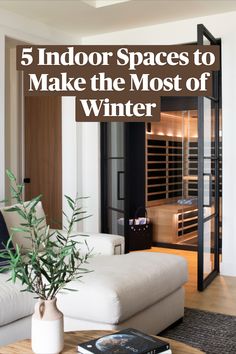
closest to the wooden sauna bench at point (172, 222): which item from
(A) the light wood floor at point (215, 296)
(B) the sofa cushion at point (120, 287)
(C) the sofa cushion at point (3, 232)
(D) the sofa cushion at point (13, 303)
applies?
(A) the light wood floor at point (215, 296)

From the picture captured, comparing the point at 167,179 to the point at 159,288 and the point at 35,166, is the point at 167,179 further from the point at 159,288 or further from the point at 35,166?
the point at 159,288

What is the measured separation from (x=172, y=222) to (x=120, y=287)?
3646 mm

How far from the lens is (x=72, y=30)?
5.07 meters

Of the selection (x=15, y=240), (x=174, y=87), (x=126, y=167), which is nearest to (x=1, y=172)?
(x=15, y=240)

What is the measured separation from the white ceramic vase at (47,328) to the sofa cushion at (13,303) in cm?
88

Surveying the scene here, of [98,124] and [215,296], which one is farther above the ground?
[98,124]

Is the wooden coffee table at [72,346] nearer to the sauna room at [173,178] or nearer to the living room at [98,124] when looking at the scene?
the living room at [98,124]

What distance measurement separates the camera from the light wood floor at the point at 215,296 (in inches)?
139

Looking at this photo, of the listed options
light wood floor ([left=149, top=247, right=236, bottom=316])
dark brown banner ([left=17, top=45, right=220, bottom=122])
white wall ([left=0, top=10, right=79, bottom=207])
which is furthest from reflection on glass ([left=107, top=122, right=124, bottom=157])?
light wood floor ([left=149, top=247, right=236, bottom=316])

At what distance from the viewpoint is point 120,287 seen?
8.20ft

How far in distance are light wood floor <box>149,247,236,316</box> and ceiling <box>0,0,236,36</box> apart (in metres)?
2.49

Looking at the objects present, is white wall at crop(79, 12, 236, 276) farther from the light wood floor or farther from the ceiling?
the light wood floor

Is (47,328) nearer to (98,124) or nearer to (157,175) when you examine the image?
(98,124)

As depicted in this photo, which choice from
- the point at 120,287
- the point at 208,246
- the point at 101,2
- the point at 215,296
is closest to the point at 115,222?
the point at 208,246
